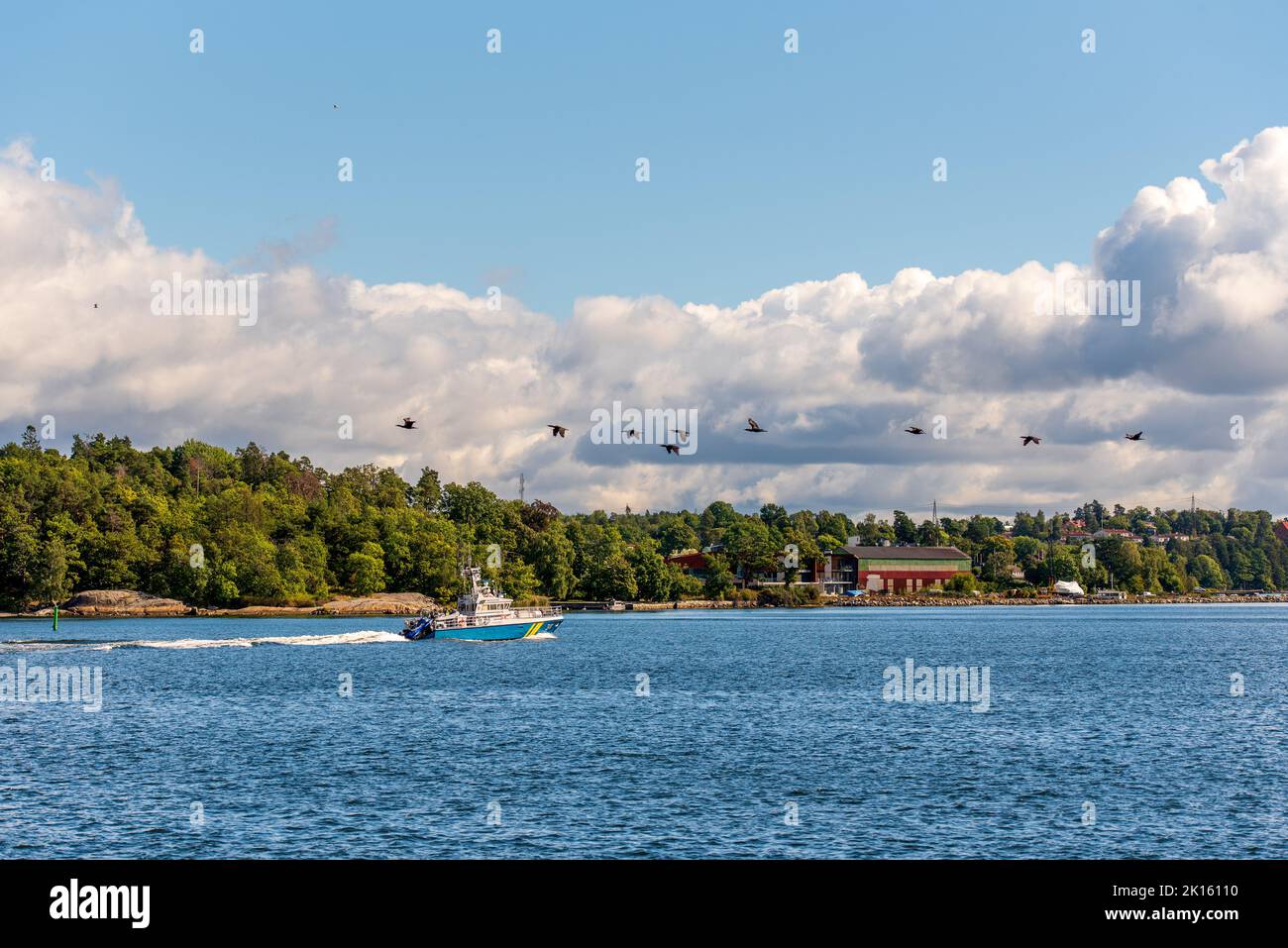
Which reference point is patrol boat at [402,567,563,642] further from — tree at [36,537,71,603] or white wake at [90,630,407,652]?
tree at [36,537,71,603]

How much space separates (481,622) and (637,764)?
275ft

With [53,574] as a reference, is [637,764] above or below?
below

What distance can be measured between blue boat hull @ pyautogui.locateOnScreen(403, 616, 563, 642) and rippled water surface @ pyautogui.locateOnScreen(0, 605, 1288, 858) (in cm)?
2967

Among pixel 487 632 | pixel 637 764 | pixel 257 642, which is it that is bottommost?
pixel 257 642

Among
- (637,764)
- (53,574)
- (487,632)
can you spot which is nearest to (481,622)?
(487,632)

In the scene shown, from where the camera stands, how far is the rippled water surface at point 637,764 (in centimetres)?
3409

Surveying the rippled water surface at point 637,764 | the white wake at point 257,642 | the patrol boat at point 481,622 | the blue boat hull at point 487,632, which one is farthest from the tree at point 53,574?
the rippled water surface at point 637,764

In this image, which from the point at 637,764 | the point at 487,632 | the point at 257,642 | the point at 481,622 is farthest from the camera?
the point at 487,632

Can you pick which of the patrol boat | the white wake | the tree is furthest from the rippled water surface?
the tree

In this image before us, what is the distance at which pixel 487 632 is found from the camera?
425ft

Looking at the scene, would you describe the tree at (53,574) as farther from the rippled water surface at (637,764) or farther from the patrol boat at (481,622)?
the rippled water surface at (637,764)

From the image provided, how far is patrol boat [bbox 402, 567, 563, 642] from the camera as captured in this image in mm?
128500

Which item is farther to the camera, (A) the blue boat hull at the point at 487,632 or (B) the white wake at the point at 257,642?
(A) the blue boat hull at the point at 487,632

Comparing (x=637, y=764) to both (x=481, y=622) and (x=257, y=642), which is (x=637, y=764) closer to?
(x=481, y=622)
